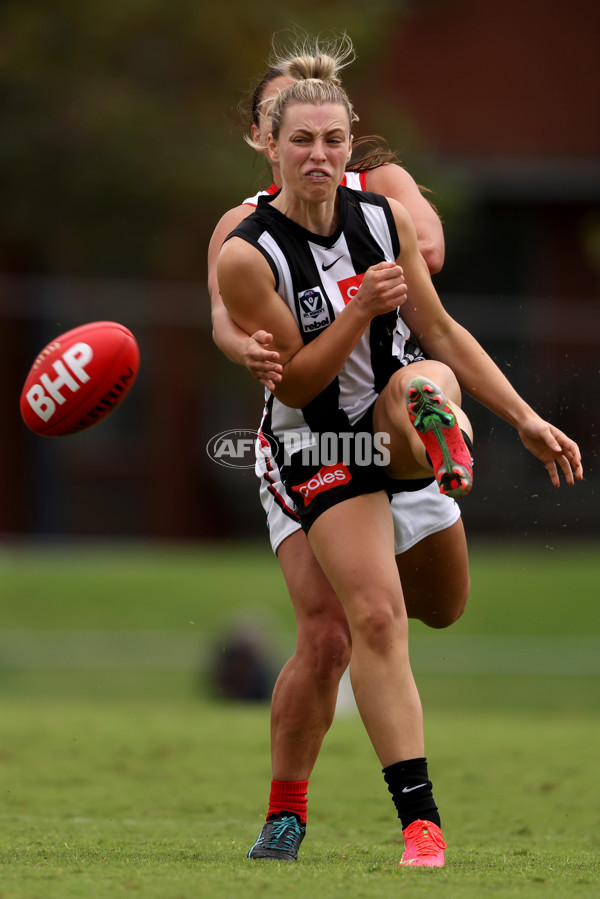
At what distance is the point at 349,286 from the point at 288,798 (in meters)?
1.45

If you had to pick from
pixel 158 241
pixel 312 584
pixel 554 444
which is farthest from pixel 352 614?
pixel 158 241

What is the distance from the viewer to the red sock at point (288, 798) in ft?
12.5

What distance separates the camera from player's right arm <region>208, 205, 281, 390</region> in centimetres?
338

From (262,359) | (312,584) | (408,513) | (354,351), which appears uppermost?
(354,351)

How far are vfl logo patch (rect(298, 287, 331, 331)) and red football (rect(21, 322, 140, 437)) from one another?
3.35ft

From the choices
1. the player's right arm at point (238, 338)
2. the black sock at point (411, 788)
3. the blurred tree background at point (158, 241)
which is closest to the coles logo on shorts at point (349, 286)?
the player's right arm at point (238, 338)

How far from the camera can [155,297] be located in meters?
14.1

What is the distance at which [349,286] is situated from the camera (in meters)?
3.63

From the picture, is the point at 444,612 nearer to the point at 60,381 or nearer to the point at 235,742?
the point at 60,381

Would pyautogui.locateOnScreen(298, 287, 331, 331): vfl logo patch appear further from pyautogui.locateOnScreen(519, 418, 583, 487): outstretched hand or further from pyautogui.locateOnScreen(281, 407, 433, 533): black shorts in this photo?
pyautogui.locateOnScreen(519, 418, 583, 487): outstretched hand

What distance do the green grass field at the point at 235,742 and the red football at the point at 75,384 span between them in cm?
131

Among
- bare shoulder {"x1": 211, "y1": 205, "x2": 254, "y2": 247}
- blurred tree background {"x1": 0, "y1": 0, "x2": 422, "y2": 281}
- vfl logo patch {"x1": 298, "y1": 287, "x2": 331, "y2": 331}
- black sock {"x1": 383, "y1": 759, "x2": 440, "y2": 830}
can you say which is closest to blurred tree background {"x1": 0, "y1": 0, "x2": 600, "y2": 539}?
blurred tree background {"x1": 0, "y1": 0, "x2": 422, "y2": 281}

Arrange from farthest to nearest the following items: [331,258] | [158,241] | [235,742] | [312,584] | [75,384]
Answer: [158,241] → [235,742] → [75,384] → [312,584] → [331,258]

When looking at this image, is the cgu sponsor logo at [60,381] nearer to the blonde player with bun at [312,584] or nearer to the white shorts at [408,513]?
the blonde player with bun at [312,584]
